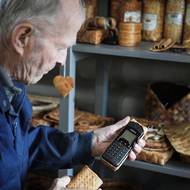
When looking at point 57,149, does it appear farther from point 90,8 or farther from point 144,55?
point 90,8

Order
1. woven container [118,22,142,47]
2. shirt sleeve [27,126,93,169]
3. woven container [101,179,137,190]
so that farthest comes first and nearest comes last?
woven container [101,179,137,190]
woven container [118,22,142,47]
shirt sleeve [27,126,93,169]

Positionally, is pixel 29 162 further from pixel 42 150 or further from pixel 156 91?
pixel 156 91

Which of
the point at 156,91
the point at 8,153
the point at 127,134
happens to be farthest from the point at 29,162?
the point at 156,91

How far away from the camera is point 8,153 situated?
91 cm

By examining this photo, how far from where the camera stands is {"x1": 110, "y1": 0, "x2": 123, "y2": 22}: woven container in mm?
1311

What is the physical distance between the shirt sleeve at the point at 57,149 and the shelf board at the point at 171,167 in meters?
0.21

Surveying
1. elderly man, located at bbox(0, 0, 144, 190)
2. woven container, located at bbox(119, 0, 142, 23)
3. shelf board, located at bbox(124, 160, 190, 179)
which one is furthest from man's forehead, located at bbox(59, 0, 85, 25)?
shelf board, located at bbox(124, 160, 190, 179)

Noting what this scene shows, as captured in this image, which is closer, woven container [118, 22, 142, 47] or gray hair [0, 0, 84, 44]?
gray hair [0, 0, 84, 44]

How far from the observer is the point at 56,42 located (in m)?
0.84

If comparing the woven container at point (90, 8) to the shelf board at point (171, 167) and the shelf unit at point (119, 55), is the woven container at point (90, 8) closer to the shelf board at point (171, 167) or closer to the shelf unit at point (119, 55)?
the shelf unit at point (119, 55)

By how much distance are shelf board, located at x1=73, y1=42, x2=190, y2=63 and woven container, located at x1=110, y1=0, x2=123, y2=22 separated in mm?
160

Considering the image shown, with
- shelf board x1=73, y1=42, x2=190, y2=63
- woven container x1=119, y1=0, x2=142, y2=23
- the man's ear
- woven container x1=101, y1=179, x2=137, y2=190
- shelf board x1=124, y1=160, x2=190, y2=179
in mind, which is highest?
woven container x1=119, y1=0, x2=142, y2=23

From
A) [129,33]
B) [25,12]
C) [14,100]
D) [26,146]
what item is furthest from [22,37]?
[129,33]

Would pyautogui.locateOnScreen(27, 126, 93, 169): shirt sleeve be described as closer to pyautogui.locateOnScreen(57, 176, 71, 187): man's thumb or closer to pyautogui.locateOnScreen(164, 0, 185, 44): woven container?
pyautogui.locateOnScreen(57, 176, 71, 187): man's thumb
